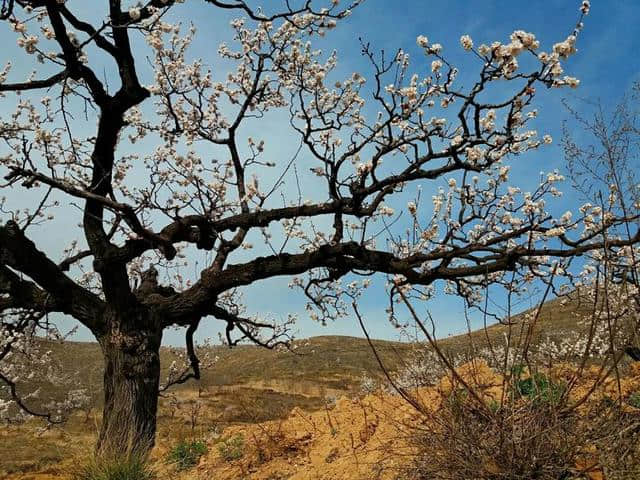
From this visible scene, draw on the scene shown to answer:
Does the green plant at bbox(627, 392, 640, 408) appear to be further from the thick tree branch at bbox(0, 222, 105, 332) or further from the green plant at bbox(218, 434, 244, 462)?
the thick tree branch at bbox(0, 222, 105, 332)

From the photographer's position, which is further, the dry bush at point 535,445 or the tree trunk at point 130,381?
the tree trunk at point 130,381

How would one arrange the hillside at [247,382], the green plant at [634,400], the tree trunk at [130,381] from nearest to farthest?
the green plant at [634,400] → the tree trunk at [130,381] → the hillside at [247,382]

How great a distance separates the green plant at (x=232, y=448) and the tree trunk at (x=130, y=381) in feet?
5.02

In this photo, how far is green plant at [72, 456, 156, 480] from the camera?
17.4 ft

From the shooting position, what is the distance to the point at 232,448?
21.0 feet

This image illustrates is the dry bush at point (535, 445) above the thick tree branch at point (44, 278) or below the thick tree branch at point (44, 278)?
below

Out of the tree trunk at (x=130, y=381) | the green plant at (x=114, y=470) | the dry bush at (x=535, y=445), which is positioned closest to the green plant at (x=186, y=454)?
the green plant at (x=114, y=470)

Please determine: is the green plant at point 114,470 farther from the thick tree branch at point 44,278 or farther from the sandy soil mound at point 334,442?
the thick tree branch at point 44,278

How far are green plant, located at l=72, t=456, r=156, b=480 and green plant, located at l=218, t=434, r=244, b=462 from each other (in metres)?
0.92

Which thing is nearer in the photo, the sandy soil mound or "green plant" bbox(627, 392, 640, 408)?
"green plant" bbox(627, 392, 640, 408)

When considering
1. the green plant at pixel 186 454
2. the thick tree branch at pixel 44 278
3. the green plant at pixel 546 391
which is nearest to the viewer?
the green plant at pixel 546 391

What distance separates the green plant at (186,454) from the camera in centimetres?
644

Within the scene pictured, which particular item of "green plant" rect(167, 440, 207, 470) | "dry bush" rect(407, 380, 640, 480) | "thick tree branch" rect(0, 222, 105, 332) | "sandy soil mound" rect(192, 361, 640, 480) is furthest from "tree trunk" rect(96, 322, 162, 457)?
"dry bush" rect(407, 380, 640, 480)

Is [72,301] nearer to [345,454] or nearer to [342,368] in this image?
[345,454]
